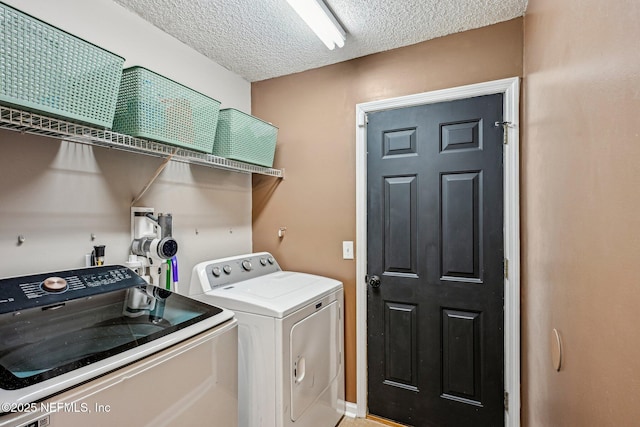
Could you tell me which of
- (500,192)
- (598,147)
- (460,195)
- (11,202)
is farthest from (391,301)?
(11,202)

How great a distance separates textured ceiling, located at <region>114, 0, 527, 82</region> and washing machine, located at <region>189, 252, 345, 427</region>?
1.45 m

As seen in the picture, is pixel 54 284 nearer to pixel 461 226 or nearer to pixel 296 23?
pixel 296 23

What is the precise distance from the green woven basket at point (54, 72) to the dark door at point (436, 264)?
1550mm

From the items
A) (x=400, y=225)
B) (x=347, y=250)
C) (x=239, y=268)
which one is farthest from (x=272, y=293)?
(x=400, y=225)

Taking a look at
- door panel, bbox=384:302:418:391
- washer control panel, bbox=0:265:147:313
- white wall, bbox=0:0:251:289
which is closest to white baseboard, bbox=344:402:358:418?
door panel, bbox=384:302:418:391

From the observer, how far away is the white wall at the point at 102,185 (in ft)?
4.42

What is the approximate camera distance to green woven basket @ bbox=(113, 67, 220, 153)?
143 centimetres

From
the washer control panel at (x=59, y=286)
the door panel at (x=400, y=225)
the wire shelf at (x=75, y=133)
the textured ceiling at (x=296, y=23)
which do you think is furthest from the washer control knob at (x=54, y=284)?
the door panel at (x=400, y=225)

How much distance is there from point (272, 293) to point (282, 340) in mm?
301

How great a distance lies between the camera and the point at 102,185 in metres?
1.64

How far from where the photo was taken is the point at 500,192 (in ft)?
6.10

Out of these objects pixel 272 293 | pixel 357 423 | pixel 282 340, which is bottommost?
pixel 357 423

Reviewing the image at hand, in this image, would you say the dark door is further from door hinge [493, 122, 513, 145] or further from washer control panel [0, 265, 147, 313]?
washer control panel [0, 265, 147, 313]

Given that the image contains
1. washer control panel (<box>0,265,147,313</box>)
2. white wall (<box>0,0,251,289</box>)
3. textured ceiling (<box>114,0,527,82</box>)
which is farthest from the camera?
textured ceiling (<box>114,0,527,82</box>)
